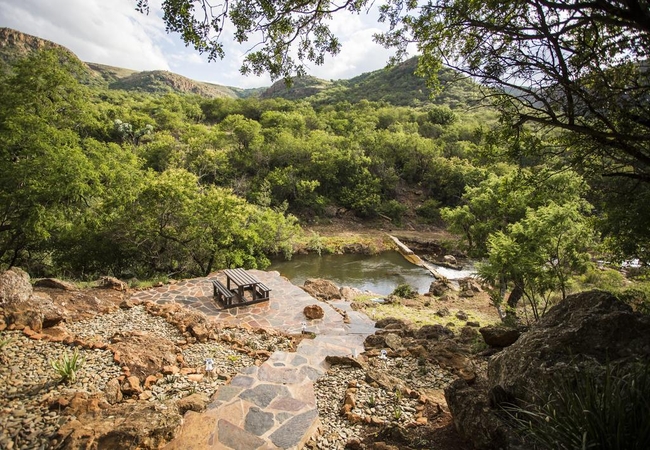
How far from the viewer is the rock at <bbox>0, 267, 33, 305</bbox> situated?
16.8 feet

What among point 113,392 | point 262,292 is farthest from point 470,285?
point 113,392

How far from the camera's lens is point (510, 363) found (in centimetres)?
334

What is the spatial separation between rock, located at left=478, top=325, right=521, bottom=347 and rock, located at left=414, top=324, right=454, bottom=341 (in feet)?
3.85

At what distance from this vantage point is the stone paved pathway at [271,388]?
329 cm

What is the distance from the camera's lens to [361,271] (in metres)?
17.2

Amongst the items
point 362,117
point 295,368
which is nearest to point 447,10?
point 295,368

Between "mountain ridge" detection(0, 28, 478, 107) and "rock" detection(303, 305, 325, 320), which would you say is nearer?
"rock" detection(303, 305, 325, 320)

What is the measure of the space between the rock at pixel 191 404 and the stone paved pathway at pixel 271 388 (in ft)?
0.36

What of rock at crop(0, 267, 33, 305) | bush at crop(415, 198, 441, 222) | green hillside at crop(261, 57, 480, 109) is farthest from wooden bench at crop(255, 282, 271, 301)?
green hillside at crop(261, 57, 480, 109)

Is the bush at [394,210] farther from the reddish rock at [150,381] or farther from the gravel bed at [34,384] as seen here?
the gravel bed at [34,384]

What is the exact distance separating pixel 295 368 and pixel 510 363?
2.87 m

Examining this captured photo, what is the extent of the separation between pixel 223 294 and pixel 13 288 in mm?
3682

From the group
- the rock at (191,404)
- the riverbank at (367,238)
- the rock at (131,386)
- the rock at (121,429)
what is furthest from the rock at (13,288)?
the riverbank at (367,238)

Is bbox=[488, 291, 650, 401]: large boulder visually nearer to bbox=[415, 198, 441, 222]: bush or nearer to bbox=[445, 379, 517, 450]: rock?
bbox=[445, 379, 517, 450]: rock
